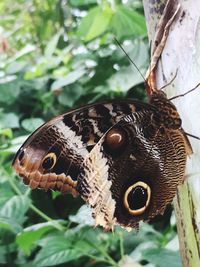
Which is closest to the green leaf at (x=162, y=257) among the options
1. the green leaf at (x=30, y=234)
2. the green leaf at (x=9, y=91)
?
the green leaf at (x=30, y=234)

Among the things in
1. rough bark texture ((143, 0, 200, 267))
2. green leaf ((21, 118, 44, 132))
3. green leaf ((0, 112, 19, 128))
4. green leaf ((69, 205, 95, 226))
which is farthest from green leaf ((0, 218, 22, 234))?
rough bark texture ((143, 0, 200, 267))

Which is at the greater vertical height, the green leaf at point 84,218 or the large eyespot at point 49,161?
the large eyespot at point 49,161

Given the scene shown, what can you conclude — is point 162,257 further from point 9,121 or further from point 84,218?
point 9,121

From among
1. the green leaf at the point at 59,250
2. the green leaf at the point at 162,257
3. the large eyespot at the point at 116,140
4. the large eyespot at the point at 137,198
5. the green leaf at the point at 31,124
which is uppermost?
the large eyespot at the point at 116,140

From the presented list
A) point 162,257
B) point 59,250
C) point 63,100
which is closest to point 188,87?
point 162,257

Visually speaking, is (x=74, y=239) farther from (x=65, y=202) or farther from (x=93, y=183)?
(x=93, y=183)

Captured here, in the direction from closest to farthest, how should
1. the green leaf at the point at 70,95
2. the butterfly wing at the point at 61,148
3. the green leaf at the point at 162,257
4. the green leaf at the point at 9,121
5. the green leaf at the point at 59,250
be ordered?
the butterfly wing at the point at 61,148
the green leaf at the point at 162,257
the green leaf at the point at 59,250
the green leaf at the point at 9,121
the green leaf at the point at 70,95

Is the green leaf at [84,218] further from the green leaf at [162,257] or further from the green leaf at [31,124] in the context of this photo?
the green leaf at [31,124]
